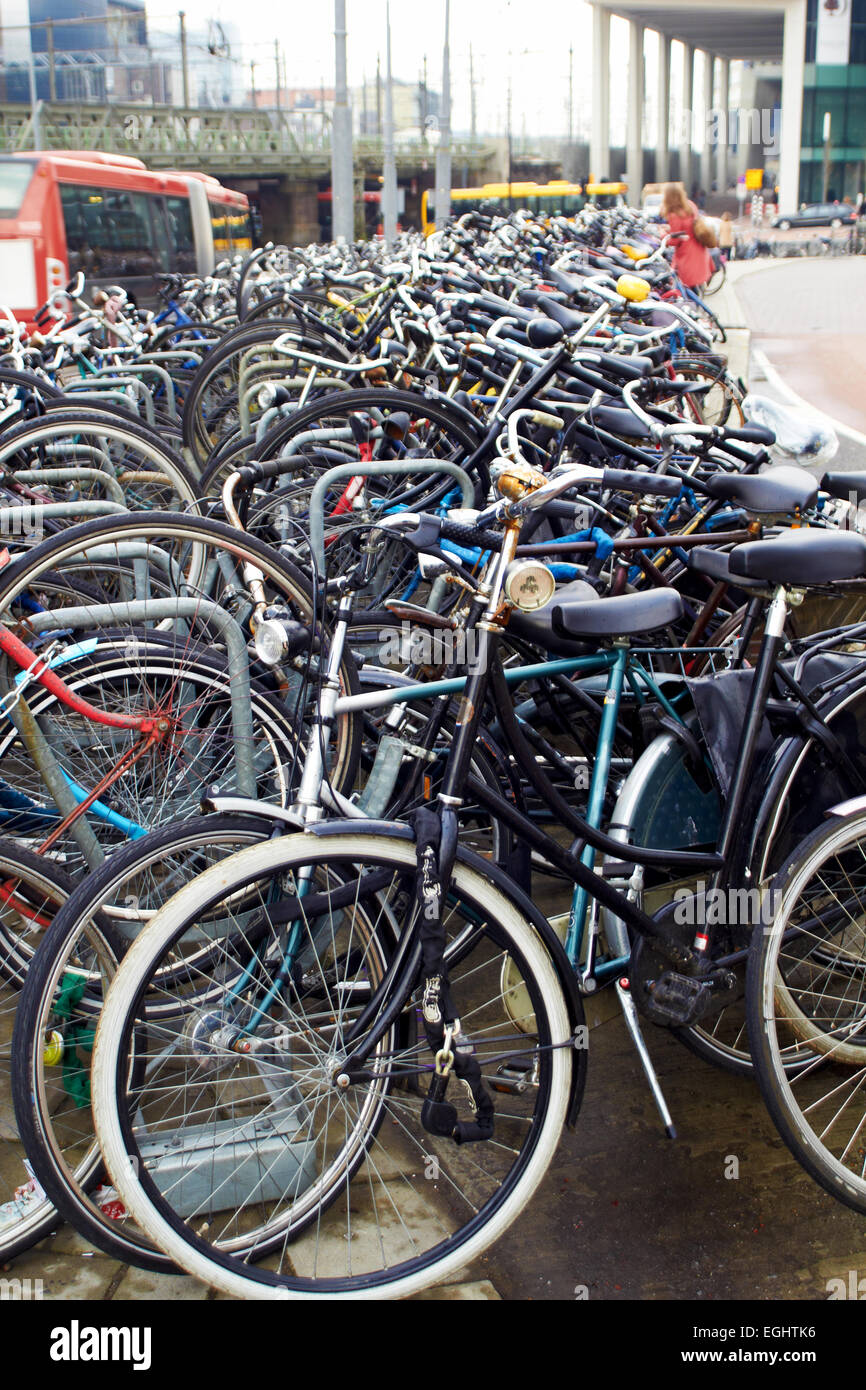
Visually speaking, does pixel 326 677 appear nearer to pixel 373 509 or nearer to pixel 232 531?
pixel 232 531

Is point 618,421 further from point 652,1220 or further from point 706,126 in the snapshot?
point 706,126

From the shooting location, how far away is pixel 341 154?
1770cm

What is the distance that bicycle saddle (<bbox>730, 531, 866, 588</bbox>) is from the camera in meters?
2.47

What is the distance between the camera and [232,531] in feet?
9.52

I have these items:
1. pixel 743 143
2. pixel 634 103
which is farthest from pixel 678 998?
pixel 743 143

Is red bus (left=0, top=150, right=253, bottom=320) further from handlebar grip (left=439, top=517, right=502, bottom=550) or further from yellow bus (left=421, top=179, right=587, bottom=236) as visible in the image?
handlebar grip (left=439, top=517, right=502, bottom=550)

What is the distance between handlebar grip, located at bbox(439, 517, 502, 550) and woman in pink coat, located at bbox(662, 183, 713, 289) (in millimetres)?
10572

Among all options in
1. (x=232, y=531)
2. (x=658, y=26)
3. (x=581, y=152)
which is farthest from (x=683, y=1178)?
(x=658, y=26)

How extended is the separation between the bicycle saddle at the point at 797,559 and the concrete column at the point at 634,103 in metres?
70.0

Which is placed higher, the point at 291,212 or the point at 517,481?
the point at 291,212

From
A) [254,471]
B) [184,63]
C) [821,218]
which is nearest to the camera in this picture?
[254,471]

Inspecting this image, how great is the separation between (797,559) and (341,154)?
1707 cm

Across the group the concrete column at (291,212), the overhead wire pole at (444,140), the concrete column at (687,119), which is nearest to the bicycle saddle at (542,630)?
the overhead wire pole at (444,140)

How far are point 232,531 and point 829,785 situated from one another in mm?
1458
